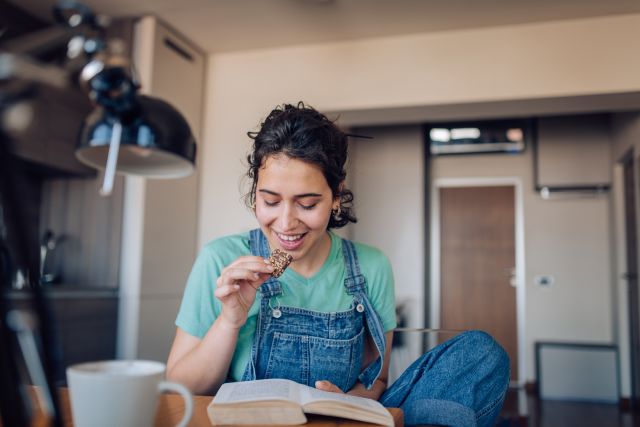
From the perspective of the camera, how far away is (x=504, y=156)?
20.7ft

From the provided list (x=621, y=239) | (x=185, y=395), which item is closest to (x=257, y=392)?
(x=185, y=395)

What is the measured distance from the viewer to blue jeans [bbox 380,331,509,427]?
124 centimetres

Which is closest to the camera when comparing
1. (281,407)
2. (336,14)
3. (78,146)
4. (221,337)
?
(281,407)

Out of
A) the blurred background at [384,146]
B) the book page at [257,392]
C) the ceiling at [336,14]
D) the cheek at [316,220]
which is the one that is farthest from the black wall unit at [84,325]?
the book page at [257,392]

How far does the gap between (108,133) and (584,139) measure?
18.5ft

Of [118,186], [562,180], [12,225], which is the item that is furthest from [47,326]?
[562,180]

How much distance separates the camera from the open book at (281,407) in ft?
2.83

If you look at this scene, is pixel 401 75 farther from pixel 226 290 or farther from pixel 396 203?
pixel 226 290

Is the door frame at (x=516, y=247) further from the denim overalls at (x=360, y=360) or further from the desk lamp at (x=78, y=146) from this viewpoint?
the desk lamp at (x=78, y=146)

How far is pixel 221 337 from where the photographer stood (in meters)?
1.23

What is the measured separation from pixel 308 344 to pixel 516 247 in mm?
5302

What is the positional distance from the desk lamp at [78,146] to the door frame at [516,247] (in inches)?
199

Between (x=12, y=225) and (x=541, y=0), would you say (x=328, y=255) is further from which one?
(x=541, y=0)

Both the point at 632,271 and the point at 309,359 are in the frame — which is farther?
the point at 632,271
